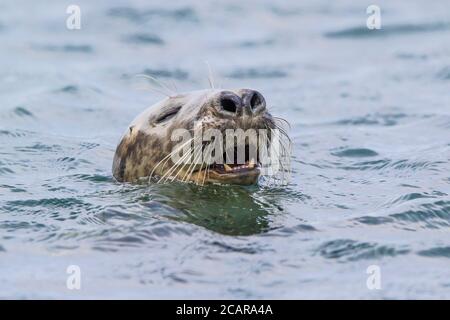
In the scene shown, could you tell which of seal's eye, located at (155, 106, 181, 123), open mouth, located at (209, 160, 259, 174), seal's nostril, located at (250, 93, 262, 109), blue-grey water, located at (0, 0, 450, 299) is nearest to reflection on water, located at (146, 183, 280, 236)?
blue-grey water, located at (0, 0, 450, 299)

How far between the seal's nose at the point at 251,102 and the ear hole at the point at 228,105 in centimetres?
7

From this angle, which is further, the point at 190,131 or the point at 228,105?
the point at 190,131

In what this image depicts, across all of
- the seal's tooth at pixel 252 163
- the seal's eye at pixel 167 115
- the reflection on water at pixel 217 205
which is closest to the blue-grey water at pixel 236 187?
the reflection on water at pixel 217 205

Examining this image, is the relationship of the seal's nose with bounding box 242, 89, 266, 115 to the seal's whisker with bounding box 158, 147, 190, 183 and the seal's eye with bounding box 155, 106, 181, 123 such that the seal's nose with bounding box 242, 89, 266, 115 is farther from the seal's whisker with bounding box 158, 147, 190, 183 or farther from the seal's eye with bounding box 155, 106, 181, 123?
the seal's eye with bounding box 155, 106, 181, 123

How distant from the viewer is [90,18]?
16.8 meters

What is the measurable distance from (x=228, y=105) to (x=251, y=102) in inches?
6.1

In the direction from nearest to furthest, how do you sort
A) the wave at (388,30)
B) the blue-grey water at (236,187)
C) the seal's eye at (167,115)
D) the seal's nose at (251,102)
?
the blue-grey water at (236,187)
the seal's nose at (251,102)
the seal's eye at (167,115)
the wave at (388,30)

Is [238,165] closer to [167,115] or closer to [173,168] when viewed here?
[173,168]

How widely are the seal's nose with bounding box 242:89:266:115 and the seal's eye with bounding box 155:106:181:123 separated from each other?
77 cm

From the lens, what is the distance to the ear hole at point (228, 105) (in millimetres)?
7000

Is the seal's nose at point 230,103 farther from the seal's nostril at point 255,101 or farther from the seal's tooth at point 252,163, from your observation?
the seal's tooth at point 252,163

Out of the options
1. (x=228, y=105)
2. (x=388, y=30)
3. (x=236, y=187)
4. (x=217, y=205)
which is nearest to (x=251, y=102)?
(x=228, y=105)

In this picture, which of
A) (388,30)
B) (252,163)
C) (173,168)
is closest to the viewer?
(252,163)

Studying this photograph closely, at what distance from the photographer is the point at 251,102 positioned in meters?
7.00
